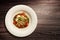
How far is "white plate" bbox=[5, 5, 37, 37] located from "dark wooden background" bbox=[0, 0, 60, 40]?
87 millimetres

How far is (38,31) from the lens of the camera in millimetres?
1596

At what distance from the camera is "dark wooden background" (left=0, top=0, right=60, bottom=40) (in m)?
1.59

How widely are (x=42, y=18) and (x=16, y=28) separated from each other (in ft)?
0.98

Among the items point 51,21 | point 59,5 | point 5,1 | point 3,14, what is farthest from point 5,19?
point 59,5

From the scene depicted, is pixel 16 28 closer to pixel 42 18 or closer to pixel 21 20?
pixel 21 20

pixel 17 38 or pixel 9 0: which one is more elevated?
pixel 9 0

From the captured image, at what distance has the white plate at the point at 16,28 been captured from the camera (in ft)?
4.94

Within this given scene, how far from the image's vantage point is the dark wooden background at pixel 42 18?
1.59 metres

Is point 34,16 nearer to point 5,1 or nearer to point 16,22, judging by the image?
point 16,22

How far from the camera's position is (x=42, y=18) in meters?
1.62

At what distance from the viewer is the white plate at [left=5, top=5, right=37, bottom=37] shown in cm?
151

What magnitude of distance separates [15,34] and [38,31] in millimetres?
251

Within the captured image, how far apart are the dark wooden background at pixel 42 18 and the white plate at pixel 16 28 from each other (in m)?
0.09

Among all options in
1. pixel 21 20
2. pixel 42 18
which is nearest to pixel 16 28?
pixel 21 20
